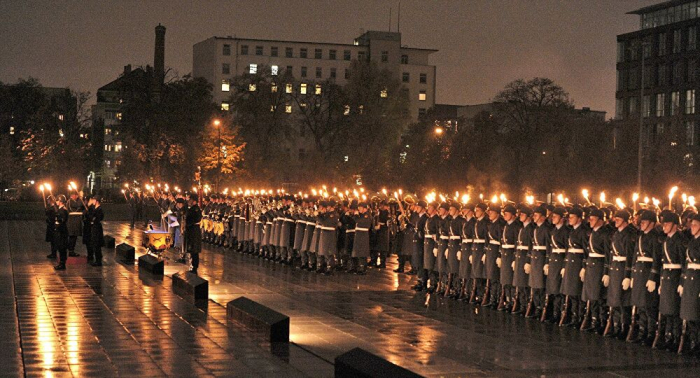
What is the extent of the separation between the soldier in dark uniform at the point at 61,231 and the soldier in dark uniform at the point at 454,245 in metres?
10.8

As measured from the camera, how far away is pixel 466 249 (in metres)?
20.9

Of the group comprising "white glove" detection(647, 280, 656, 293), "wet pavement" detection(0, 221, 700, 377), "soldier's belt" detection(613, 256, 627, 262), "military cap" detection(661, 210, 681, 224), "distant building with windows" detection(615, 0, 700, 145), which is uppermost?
"distant building with windows" detection(615, 0, 700, 145)

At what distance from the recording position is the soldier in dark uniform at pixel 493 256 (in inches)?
787

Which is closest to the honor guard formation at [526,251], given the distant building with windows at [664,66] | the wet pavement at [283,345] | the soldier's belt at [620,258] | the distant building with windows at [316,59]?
the soldier's belt at [620,258]

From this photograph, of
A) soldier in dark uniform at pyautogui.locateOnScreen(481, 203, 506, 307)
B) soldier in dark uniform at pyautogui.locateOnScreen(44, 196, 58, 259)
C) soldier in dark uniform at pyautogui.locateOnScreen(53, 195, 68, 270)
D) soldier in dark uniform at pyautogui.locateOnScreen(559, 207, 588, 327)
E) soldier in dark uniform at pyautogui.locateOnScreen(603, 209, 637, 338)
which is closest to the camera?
soldier in dark uniform at pyautogui.locateOnScreen(603, 209, 637, 338)

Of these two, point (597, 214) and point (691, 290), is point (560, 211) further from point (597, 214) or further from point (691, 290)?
point (691, 290)

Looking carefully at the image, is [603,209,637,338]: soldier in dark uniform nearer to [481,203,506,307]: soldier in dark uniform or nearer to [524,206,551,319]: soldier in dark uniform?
[524,206,551,319]: soldier in dark uniform

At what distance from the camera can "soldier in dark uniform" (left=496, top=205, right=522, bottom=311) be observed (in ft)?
63.7

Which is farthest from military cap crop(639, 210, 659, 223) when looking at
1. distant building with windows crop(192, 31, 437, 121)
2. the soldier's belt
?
distant building with windows crop(192, 31, 437, 121)

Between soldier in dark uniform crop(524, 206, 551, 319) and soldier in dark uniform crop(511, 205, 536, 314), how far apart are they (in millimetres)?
89

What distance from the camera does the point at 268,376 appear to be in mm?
11922

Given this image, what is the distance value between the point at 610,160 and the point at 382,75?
36625 mm

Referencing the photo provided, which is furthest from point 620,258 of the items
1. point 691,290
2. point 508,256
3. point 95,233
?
point 95,233

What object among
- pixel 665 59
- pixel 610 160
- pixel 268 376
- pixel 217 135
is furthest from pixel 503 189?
pixel 268 376
